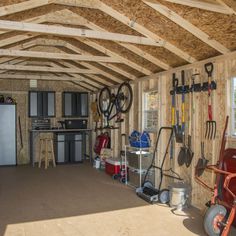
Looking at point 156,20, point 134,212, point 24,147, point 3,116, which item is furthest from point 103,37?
point 24,147

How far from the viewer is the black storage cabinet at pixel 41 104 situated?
29.2 feet

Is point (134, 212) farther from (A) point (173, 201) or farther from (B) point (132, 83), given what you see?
(B) point (132, 83)

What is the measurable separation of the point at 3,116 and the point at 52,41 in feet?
10.4

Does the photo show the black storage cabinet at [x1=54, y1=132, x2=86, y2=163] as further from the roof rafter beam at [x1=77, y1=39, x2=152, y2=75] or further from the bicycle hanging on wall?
the roof rafter beam at [x1=77, y1=39, x2=152, y2=75]

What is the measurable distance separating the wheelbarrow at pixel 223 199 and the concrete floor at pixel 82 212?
33cm

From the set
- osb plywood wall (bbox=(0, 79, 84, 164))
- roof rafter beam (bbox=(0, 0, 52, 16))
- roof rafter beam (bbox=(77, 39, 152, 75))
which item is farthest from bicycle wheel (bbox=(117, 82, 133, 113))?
roof rafter beam (bbox=(0, 0, 52, 16))

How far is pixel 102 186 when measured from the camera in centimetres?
605

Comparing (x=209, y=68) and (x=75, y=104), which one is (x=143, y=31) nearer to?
(x=209, y=68)

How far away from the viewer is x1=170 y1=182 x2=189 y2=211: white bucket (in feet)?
14.8


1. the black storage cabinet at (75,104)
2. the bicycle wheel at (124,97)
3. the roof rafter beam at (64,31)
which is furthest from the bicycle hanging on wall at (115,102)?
the roof rafter beam at (64,31)

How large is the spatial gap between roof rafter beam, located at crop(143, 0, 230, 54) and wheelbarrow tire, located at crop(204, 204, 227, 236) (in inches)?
83.6

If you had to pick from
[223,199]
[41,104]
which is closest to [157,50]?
[223,199]

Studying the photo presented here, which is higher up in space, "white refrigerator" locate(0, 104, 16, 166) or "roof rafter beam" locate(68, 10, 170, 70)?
"roof rafter beam" locate(68, 10, 170, 70)

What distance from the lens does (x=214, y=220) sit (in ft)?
11.2
